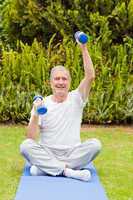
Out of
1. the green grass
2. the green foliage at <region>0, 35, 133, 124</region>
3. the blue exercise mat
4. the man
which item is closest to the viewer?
the blue exercise mat

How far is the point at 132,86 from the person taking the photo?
426 inches

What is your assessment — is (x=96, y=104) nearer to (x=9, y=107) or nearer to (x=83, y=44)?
(x=9, y=107)

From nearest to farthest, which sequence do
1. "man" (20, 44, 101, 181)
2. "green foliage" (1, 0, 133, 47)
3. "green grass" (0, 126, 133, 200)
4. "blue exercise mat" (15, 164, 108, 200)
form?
"blue exercise mat" (15, 164, 108, 200) → "green grass" (0, 126, 133, 200) → "man" (20, 44, 101, 181) → "green foliage" (1, 0, 133, 47)

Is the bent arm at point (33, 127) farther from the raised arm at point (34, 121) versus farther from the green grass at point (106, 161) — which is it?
the green grass at point (106, 161)

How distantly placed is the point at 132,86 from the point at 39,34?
7.88 feet

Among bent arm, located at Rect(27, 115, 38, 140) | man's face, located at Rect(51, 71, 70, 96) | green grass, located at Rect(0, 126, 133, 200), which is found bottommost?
green grass, located at Rect(0, 126, 133, 200)

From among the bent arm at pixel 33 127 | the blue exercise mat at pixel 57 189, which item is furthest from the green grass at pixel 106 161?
the bent arm at pixel 33 127

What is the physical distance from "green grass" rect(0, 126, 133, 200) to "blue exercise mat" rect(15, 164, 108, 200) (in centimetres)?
12

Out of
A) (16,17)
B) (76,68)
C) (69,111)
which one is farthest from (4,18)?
(69,111)

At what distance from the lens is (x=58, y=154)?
641 cm

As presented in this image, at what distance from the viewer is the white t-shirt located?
640 centimetres

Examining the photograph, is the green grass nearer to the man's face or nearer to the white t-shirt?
the white t-shirt

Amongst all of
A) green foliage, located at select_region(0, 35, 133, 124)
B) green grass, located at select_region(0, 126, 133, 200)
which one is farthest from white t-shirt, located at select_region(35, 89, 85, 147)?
green foliage, located at select_region(0, 35, 133, 124)

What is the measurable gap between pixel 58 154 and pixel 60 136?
0.63 ft
